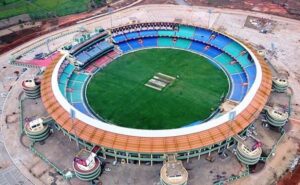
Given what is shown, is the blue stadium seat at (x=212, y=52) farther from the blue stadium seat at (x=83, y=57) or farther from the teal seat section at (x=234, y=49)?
the blue stadium seat at (x=83, y=57)

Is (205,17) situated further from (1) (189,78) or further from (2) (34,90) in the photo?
(2) (34,90)

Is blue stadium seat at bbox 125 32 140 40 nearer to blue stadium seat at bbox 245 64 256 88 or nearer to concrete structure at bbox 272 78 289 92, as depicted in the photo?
blue stadium seat at bbox 245 64 256 88

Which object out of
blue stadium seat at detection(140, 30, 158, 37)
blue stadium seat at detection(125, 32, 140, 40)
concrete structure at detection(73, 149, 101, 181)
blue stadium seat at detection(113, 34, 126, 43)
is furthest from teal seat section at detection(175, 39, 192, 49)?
concrete structure at detection(73, 149, 101, 181)

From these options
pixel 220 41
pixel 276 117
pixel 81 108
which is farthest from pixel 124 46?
pixel 276 117

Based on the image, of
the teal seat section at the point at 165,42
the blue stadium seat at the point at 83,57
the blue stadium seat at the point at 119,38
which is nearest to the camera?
the blue stadium seat at the point at 83,57

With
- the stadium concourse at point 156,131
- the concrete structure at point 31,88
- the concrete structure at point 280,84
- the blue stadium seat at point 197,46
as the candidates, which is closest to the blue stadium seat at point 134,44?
the stadium concourse at point 156,131

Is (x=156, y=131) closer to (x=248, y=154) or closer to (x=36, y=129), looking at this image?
(x=248, y=154)

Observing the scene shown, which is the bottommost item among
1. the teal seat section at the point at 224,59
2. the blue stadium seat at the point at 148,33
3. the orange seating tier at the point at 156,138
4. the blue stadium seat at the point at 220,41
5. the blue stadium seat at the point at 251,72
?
the orange seating tier at the point at 156,138
